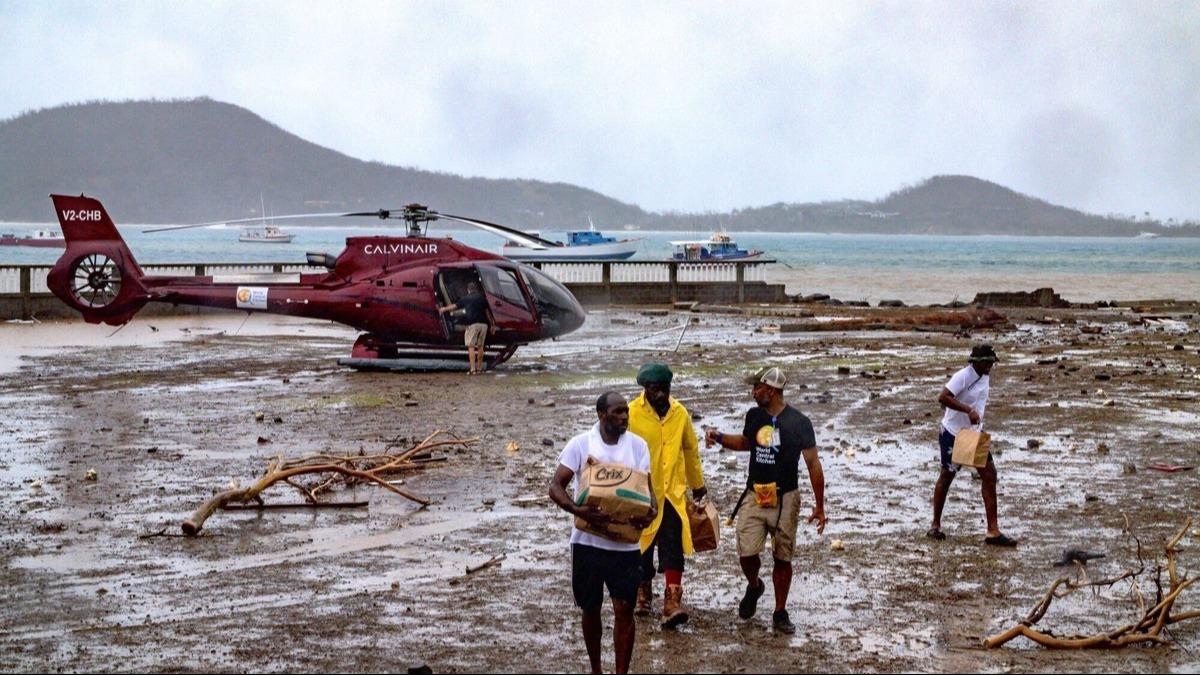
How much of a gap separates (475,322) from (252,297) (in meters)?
3.90

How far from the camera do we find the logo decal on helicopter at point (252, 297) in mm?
23172

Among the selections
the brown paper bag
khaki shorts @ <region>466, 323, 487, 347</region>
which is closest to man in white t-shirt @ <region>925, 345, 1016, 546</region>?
the brown paper bag

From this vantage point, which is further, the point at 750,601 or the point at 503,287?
the point at 503,287

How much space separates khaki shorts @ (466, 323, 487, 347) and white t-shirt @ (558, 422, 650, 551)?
1440 cm

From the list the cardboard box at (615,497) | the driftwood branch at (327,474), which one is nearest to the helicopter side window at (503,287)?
the driftwood branch at (327,474)

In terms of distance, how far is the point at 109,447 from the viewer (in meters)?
14.9

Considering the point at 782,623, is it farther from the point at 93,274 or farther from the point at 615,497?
the point at 93,274

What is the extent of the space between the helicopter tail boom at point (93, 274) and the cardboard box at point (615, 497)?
18255mm

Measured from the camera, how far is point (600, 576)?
7.24 m

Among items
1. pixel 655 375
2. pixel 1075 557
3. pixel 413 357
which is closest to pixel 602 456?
pixel 655 375

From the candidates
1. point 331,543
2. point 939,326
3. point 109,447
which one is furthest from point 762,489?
point 939,326

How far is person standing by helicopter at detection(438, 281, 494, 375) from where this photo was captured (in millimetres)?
21781

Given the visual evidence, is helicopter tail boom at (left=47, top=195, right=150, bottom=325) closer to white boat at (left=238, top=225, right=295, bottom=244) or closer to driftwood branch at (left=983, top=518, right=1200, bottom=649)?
driftwood branch at (left=983, top=518, right=1200, bottom=649)

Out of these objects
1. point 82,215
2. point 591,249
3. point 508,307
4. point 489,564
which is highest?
point 82,215
